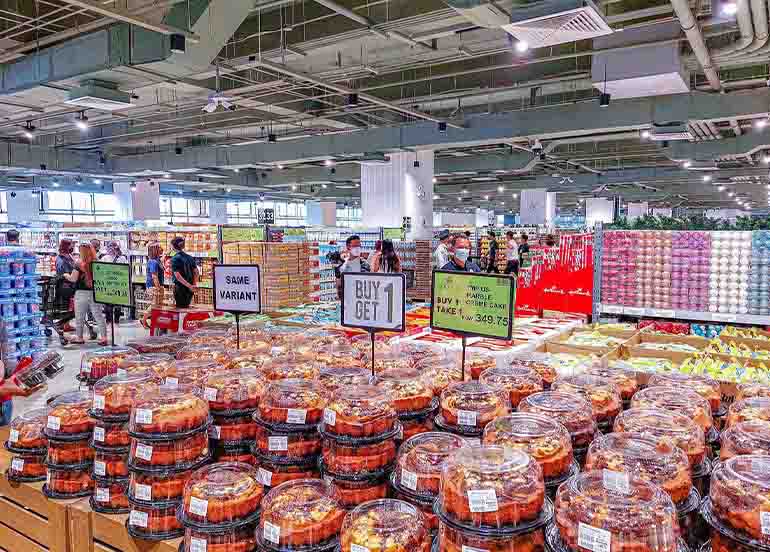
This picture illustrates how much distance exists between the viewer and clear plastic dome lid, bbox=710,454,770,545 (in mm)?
1418

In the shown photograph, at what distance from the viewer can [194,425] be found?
88.4 inches

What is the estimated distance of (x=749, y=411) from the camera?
2178mm

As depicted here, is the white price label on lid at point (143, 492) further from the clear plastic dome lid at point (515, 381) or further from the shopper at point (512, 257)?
the shopper at point (512, 257)

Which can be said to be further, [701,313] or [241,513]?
[701,313]

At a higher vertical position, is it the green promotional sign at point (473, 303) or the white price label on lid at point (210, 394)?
the green promotional sign at point (473, 303)

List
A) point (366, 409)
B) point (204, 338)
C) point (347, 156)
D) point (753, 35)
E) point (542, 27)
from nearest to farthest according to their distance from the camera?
point (366, 409) → point (204, 338) → point (542, 27) → point (753, 35) → point (347, 156)

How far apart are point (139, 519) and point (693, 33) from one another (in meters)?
6.78

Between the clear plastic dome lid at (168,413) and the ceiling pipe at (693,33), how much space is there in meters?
5.43

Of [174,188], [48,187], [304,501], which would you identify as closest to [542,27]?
[304,501]

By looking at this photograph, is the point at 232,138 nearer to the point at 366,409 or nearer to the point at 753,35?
the point at 753,35

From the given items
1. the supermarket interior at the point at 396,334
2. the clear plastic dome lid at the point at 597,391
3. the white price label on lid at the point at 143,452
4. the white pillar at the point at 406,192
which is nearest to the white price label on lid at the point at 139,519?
the supermarket interior at the point at 396,334

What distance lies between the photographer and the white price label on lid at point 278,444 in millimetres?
2175

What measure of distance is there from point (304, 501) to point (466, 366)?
155 cm

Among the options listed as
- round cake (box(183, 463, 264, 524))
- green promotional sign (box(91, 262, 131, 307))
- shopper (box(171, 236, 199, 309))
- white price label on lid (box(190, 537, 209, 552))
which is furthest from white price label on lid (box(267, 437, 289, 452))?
shopper (box(171, 236, 199, 309))
